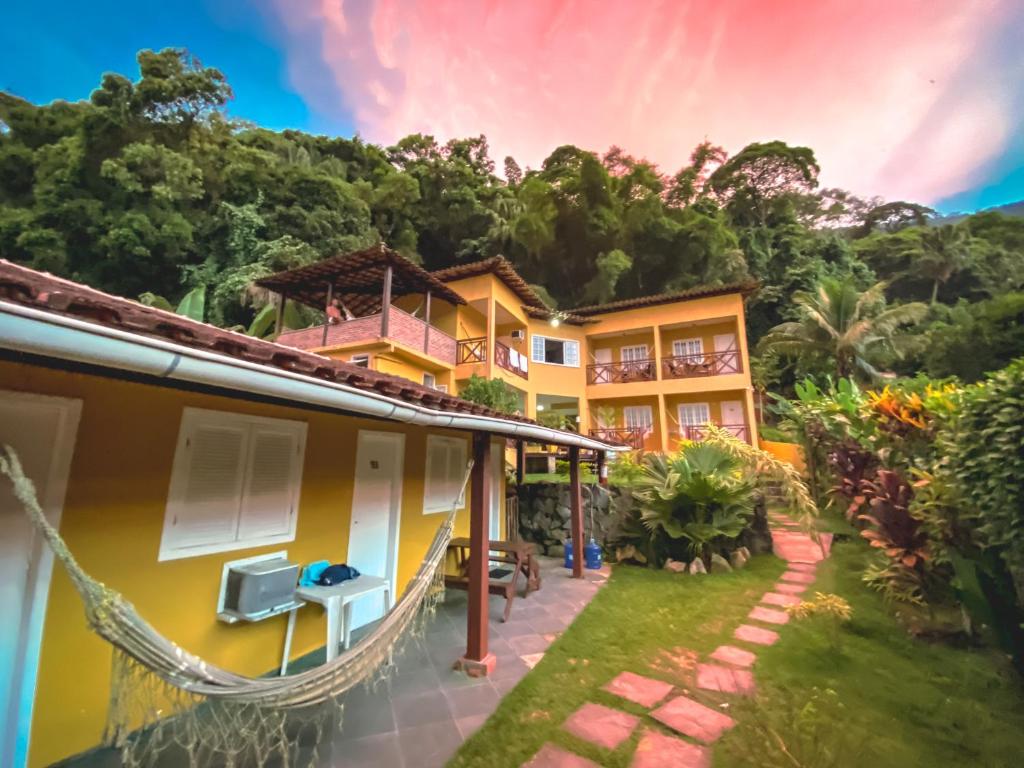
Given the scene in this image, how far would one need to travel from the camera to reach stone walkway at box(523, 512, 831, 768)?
2.74 m

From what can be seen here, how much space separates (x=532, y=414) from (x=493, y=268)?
631cm

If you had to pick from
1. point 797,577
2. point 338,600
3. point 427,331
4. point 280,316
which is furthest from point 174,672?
point 280,316

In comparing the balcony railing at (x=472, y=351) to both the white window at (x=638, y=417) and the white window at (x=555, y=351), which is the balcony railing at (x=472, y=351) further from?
the white window at (x=638, y=417)

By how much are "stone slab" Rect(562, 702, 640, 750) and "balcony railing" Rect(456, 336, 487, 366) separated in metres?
11.0

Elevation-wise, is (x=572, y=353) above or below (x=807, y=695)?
above

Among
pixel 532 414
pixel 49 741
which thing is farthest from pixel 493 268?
pixel 49 741

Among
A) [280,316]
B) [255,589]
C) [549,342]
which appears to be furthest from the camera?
[549,342]

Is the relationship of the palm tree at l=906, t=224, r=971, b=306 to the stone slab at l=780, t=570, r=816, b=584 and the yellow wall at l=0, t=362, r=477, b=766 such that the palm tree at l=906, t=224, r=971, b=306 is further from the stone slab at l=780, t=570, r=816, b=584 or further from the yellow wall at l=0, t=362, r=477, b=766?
the yellow wall at l=0, t=362, r=477, b=766

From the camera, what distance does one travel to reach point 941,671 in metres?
3.77

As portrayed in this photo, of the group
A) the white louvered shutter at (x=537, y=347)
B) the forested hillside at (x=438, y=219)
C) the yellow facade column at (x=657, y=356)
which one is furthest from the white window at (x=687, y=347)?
the white louvered shutter at (x=537, y=347)

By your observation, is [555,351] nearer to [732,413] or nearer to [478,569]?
[732,413]

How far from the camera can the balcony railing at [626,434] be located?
17166 mm

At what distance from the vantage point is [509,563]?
662 centimetres

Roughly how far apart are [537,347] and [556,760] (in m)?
15.9
